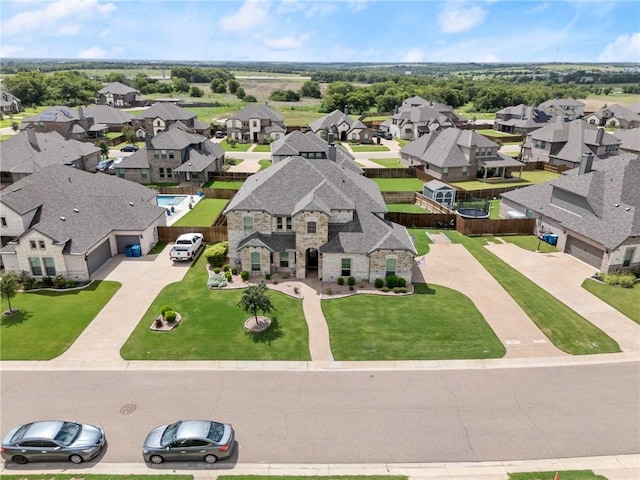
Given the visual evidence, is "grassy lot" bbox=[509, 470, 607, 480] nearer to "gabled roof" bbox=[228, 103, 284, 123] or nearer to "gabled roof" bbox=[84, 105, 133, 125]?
"gabled roof" bbox=[228, 103, 284, 123]

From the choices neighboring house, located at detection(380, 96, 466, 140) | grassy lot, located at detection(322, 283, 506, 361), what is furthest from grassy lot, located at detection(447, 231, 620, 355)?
neighboring house, located at detection(380, 96, 466, 140)

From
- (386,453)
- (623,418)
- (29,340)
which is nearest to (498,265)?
(623,418)

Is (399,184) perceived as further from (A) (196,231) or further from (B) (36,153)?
(B) (36,153)

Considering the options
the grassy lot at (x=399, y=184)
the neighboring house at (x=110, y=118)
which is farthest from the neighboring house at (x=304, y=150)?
the neighboring house at (x=110, y=118)

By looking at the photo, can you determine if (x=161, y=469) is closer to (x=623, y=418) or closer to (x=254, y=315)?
(x=254, y=315)

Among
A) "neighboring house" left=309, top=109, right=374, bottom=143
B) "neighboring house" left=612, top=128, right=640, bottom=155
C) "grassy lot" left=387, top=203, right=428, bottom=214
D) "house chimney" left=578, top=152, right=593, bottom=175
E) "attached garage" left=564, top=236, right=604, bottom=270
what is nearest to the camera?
"attached garage" left=564, top=236, right=604, bottom=270

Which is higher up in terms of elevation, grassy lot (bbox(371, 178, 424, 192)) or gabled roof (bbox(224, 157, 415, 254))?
gabled roof (bbox(224, 157, 415, 254))

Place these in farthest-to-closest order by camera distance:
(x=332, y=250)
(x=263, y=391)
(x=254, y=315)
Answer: (x=332, y=250) < (x=254, y=315) < (x=263, y=391)
